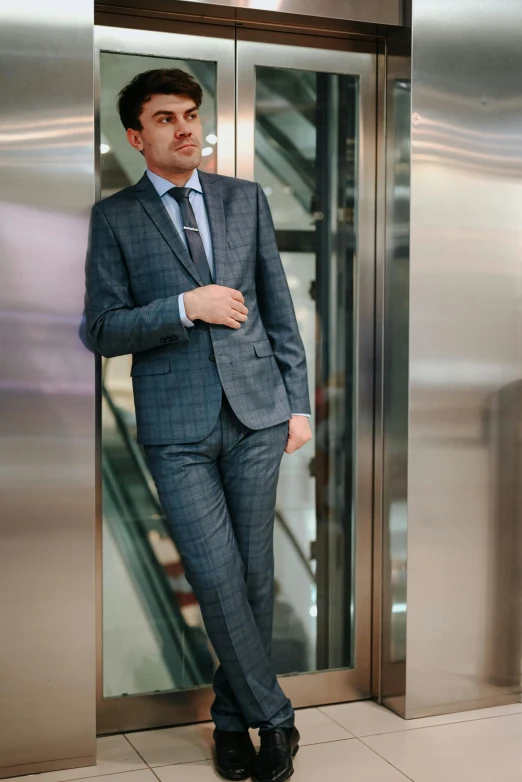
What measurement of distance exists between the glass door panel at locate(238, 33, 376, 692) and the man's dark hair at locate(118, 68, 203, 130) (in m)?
0.49

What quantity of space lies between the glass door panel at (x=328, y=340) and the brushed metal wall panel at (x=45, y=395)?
702 mm

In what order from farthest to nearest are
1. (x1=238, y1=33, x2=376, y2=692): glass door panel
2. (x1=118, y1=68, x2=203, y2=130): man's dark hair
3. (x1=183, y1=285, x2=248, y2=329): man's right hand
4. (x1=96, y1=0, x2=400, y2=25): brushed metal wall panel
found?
1. (x1=238, y1=33, x2=376, y2=692): glass door panel
2. (x1=96, y1=0, x2=400, y2=25): brushed metal wall panel
3. (x1=118, y1=68, x2=203, y2=130): man's dark hair
4. (x1=183, y1=285, x2=248, y2=329): man's right hand

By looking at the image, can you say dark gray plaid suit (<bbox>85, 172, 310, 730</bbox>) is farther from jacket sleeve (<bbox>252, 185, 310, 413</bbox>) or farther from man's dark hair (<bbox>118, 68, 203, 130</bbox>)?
man's dark hair (<bbox>118, 68, 203, 130</bbox>)

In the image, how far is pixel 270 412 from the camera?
2518 mm

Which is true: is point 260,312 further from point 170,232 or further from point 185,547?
point 185,547

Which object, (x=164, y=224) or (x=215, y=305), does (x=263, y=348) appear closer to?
(x=215, y=305)

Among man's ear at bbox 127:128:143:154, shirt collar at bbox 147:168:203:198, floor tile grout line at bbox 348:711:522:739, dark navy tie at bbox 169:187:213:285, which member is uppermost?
man's ear at bbox 127:128:143:154

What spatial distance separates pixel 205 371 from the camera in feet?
8.06

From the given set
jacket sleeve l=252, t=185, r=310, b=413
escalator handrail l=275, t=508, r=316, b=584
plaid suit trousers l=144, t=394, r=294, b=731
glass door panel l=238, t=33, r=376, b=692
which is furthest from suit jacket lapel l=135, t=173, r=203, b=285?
escalator handrail l=275, t=508, r=316, b=584

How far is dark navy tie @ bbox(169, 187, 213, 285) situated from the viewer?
98.4 inches

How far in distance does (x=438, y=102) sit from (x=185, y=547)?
1533 mm

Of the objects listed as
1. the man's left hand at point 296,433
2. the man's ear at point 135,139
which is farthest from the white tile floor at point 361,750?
the man's ear at point 135,139

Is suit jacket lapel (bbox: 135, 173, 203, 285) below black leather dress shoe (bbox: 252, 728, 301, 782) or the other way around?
the other way around

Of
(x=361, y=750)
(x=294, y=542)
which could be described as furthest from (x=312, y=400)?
(x=361, y=750)
